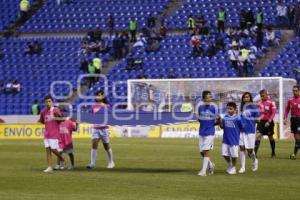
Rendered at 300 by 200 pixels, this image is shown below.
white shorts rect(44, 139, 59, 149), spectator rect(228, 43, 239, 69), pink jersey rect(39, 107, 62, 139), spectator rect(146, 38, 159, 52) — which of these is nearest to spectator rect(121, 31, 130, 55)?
spectator rect(146, 38, 159, 52)

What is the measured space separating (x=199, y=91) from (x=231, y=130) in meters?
20.5

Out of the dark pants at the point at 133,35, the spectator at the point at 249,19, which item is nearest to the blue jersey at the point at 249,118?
the spectator at the point at 249,19

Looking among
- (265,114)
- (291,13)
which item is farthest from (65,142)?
(291,13)

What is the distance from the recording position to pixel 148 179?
17875 millimetres

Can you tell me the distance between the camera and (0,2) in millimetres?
54562

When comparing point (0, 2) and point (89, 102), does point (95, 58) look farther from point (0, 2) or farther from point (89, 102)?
point (0, 2)

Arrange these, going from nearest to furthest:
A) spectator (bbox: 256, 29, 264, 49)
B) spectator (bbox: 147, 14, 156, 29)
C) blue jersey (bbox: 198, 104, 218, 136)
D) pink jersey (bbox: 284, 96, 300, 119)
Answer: blue jersey (bbox: 198, 104, 218, 136) < pink jersey (bbox: 284, 96, 300, 119) < spectator (bbox: 256, 29, 264, 49) < spectator (bbox: 147, 14, 156, 29)

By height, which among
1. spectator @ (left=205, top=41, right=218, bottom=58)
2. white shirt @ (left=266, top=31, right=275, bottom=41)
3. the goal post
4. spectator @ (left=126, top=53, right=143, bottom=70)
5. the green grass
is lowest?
the green grass

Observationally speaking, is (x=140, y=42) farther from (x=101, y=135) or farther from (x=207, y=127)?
(x=207, y=127)

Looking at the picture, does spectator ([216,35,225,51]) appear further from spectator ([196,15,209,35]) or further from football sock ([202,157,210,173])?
football sock ([202,157,210,173])

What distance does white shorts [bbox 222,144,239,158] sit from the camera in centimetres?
1895

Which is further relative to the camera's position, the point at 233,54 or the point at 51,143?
the point at 233,54

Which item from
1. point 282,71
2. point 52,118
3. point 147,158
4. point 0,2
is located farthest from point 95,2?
point 52,118

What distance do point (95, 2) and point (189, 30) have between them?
7921 millimetres
